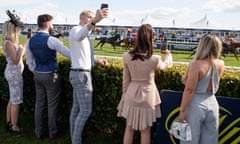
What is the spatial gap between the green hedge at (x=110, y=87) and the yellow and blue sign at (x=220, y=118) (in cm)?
25

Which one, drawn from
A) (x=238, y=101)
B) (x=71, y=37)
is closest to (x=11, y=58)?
(x=71, y=37)

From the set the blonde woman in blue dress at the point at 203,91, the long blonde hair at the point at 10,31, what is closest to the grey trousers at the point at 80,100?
the long blonde hair at the point at 10,31

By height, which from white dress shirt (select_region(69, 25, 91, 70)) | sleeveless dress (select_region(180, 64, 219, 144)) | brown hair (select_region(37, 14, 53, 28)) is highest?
brown hair (select_region(37, 14, 53, 28))

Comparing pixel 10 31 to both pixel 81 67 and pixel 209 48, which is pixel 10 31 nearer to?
pixel 81 67

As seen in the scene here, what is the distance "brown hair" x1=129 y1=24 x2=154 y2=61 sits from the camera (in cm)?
373

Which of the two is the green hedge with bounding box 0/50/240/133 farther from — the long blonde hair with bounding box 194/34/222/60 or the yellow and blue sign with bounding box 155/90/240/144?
the long blonde hair with bounding box 194/34/222/60

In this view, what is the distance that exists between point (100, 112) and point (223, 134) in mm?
1918

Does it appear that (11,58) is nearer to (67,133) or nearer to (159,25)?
(67,133)

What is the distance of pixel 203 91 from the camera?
337cm

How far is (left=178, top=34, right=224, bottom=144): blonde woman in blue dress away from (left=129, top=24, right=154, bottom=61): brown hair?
579 mm

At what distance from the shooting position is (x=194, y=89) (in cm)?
332

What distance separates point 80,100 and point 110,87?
63 cm

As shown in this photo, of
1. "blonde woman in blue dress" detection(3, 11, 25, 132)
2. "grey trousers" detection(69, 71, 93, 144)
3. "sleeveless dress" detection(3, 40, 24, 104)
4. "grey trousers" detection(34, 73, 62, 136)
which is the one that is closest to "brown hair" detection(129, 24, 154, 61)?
"grey trousers" detection(69, 71, 93, 144)

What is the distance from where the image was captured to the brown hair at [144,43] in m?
3.73
